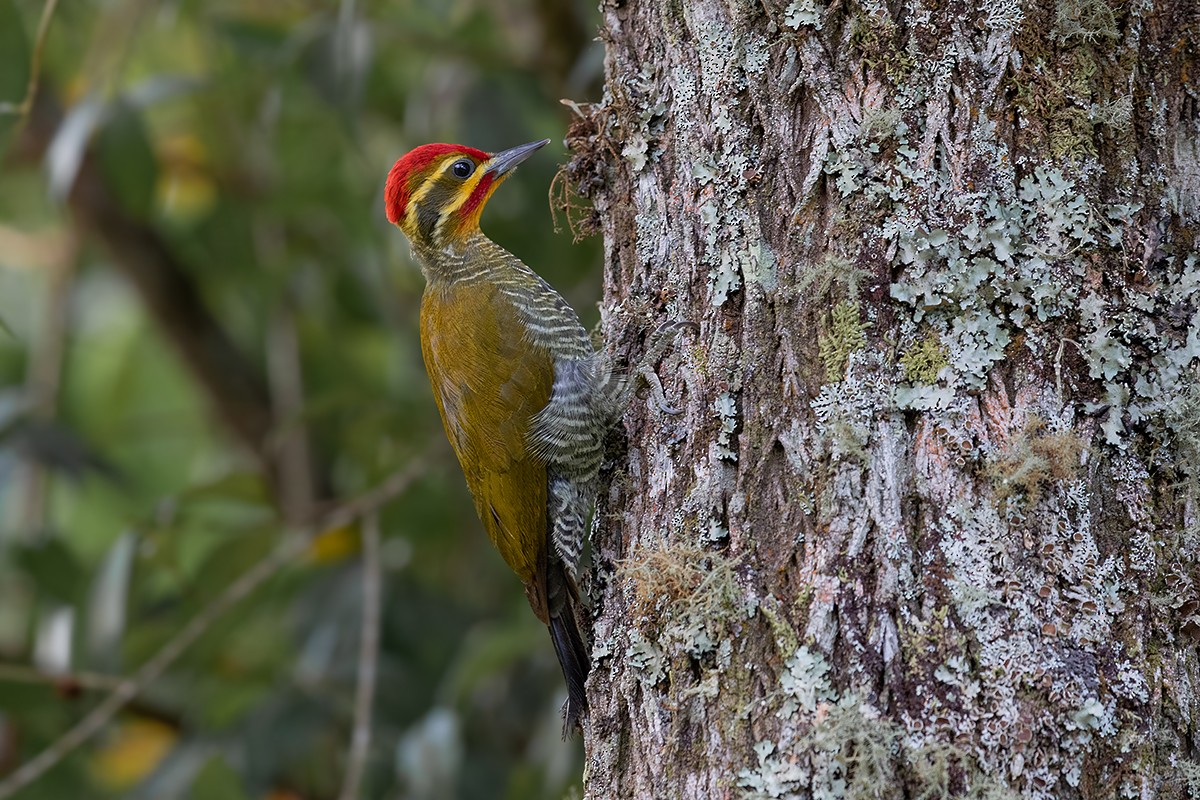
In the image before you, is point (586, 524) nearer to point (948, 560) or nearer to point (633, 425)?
point (633, 425)

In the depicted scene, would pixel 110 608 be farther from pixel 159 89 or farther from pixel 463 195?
pixel 159 89

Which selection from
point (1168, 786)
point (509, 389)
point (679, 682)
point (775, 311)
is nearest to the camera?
point (1168, 786)

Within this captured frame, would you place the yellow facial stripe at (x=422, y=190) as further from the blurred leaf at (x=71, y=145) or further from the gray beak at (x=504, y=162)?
the blurred leaf at (x=71, y=145)

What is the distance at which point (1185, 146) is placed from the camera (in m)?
2.09

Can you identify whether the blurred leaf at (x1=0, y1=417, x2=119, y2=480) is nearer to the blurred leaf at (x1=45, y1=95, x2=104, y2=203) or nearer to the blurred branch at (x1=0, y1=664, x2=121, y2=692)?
the blurred branch at (x1=0, y1=664, x2=121, y2=692)

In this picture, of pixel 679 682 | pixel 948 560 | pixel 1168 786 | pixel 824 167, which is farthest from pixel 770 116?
pixel 1168 786

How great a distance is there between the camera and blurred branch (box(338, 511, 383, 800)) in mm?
3403

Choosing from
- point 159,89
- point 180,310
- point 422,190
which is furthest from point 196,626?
point 180,310

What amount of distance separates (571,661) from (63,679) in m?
2.13

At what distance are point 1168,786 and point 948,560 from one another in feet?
1.53

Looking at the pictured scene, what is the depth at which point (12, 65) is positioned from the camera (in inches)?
124

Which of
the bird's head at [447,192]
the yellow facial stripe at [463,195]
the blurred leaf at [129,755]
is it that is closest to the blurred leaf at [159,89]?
the bird's head at [447,192]

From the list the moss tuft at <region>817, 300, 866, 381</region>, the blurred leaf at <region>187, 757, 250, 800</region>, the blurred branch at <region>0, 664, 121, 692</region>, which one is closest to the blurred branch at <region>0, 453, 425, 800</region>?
the blurred branch at <region>0, 664, 121, 692</region>

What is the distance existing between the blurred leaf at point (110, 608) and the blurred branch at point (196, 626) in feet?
0.38
